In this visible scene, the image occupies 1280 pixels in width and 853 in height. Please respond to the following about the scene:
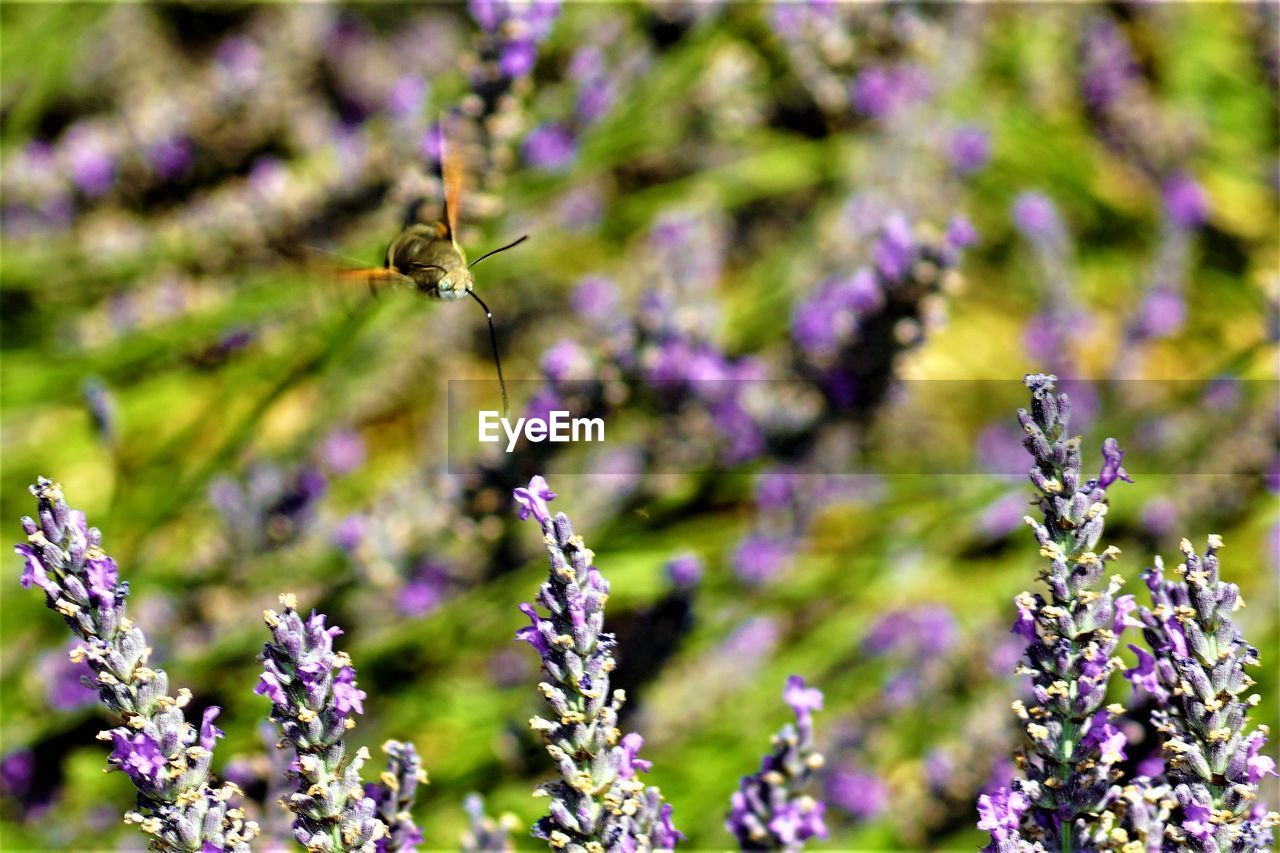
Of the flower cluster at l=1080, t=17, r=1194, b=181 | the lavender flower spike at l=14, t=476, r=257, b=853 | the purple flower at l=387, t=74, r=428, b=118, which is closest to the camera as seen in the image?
the lavender flower spike at l=14, t=476, r=257, b=853

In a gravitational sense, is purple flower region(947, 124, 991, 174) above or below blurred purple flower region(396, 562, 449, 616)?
above

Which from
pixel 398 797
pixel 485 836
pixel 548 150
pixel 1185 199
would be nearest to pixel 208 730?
pixel 398 797

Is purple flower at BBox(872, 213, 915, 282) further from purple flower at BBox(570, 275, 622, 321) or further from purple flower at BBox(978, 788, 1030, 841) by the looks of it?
purple flower at BBox(978, 788, 1030, 841)

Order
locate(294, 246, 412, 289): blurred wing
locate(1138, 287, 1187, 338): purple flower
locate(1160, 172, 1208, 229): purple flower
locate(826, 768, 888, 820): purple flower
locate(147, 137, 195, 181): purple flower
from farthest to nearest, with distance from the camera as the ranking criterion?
locate(1160, 172, 1208, 229): purple flower < locate(1138, 287, 1187, 338): purple flower < locate(147, 137, 195, 181): purple flower < locate(826, 768, 888, 820): purple flower < locate(294, 246, 412, 289): blurred wing

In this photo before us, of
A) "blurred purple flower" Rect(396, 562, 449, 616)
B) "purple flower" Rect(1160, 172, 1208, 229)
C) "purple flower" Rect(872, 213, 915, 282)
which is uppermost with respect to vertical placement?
"purple flower" Rect(1160, 172, 1208, 229)

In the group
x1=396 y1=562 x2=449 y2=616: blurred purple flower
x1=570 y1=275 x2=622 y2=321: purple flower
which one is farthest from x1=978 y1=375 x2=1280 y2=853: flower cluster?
x1=570 y1=275 x2=622 y2=321: purple flower

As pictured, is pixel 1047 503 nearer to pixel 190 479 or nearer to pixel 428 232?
pixel 428 232
